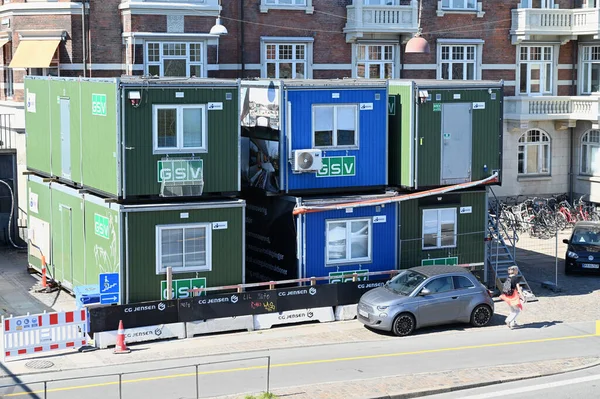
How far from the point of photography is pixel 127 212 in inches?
966

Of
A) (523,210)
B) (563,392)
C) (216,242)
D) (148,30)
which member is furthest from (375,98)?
(523,210)

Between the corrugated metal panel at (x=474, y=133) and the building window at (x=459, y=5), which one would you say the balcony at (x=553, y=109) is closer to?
the building window at (x=459, y=5)

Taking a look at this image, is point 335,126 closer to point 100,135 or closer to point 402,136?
point 402,136

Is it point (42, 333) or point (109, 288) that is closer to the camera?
point (42, 333)

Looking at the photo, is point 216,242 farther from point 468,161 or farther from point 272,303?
point 468,161

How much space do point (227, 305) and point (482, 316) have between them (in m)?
6.37

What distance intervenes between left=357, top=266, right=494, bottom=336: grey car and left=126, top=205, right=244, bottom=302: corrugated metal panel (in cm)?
337

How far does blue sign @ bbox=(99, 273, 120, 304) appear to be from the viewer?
2439cm

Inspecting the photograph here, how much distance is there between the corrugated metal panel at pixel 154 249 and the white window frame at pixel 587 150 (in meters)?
23.4

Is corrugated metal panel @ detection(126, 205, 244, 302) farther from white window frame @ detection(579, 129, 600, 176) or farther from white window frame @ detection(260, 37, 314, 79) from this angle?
white window frame @ detection(579, 129, 600, 176)

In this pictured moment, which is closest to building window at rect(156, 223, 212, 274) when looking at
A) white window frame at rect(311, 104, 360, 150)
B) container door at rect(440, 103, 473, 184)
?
white window frame at rect(311, 104, 360, 150)

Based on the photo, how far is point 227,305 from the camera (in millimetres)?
24906

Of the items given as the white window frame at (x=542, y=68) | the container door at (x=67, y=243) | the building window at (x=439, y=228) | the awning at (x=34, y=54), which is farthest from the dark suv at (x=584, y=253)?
the awning at (x=34, y=54)

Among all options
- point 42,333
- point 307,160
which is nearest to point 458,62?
point 307,160
